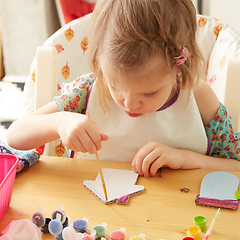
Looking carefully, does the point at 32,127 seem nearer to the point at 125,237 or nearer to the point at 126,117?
the point at 126,117

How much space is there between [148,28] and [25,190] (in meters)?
0.40

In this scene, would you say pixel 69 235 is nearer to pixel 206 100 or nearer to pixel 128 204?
pixel 128 204

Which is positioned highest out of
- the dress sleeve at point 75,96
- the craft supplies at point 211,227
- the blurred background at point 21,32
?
the dress sleeve at point 75,96

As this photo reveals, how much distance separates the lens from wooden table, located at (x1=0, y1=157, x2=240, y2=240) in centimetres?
64

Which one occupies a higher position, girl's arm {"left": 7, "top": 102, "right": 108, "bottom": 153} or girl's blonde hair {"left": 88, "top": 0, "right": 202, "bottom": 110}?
girl's blonde hair {"left": 88, "top": 0, "right": 202, "bottom": 110}

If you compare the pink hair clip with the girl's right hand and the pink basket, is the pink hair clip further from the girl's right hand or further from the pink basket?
the pink basket

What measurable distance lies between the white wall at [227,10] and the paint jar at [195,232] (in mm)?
1399

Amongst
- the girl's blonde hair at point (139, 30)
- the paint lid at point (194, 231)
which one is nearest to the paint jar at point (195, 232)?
the paint lid at point (194, 231)

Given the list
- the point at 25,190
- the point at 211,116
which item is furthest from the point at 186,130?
the point at 25,190

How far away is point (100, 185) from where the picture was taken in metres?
0.77

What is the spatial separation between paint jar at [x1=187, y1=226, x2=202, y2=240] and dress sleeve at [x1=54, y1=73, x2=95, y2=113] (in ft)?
1.69

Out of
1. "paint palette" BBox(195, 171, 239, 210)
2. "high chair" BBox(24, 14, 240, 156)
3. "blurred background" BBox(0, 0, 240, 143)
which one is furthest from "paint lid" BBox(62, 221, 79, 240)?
"blurred background" BBox(0, 0, 240, 143)

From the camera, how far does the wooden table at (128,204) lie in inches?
25.3

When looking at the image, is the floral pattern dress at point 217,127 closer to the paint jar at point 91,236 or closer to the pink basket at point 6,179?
the pink basket at point 6,179
